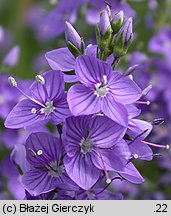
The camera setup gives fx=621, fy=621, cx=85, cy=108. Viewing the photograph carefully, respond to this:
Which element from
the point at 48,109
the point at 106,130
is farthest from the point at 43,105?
the point at 106,130

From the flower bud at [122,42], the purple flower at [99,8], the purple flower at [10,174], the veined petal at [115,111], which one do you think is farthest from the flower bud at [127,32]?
the purple flower at [10,174]

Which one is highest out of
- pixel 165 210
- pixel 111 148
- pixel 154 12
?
pixel 154 12

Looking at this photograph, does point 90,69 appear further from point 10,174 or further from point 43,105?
point 10,174

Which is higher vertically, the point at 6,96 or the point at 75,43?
the point at 75,43

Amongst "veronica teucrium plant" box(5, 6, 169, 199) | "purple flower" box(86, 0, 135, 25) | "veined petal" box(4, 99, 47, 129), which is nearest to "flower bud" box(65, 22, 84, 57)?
"veronica teucrium plant" box(5, 6, 169, 199)

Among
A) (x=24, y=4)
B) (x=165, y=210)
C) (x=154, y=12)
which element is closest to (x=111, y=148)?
(x=165, y=210)

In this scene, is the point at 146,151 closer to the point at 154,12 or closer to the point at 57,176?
the point at 57,176

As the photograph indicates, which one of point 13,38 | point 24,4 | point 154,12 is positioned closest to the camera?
point 154,12
